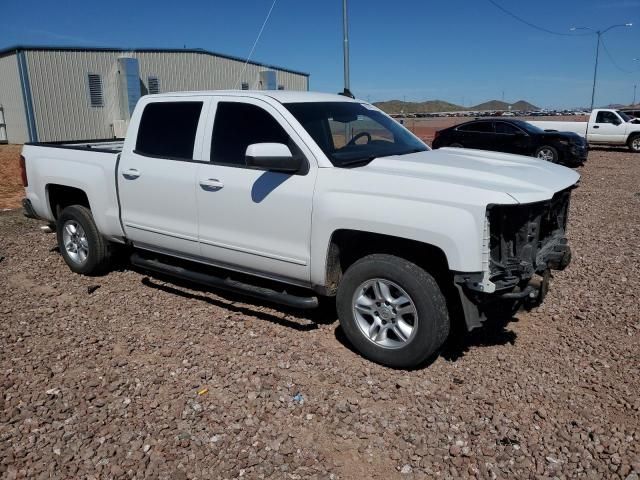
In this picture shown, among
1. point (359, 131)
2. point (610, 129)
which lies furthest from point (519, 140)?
point (359, 131)

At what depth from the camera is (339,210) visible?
13.1ft

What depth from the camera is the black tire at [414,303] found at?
12.3 ft

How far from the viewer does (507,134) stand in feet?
56.2

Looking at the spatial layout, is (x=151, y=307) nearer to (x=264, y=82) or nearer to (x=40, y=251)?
(x=40, y=251)

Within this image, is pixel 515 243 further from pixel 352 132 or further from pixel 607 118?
pixel 607 118


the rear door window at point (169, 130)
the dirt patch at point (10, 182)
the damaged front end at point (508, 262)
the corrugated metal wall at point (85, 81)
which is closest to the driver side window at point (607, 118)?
the corrugated metal wall at point (85, 81)

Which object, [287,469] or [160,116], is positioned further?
[160,116]

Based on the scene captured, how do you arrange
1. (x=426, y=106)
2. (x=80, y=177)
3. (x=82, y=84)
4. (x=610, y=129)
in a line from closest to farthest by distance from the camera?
(x=80, y=177) < (x=610, y=129) < (x=82, y=84) < (x=426, y=106)

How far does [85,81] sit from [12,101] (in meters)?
3.16

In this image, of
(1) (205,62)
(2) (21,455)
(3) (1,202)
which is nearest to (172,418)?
(2) (21,455)

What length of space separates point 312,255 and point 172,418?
59.0 inches

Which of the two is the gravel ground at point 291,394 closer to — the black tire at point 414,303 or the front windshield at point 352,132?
the black tire at point 414,303

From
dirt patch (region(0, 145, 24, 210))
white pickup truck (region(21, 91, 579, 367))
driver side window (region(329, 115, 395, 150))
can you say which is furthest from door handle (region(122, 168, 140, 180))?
dirt patch (region(0, 145, 24, 210))

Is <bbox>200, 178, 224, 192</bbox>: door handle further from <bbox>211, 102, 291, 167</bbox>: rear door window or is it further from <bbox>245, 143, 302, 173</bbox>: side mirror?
<bbox>245, 143, 302, 173</bbox>: side mirror
